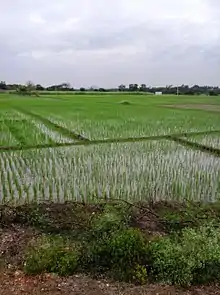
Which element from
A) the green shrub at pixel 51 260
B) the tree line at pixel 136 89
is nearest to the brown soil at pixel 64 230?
the green shrub at pixel 51 260

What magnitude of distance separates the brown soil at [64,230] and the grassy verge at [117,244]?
14mm

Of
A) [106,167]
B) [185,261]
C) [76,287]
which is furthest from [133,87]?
[76,287]

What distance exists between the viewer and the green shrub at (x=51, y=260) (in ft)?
12.6

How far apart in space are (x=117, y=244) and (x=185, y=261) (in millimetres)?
→ 697

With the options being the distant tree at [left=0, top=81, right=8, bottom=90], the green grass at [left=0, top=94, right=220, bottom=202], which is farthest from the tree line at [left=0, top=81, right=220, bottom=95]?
the green grass at [left=0, top=94, right=220, bottom=202]

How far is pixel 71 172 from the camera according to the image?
28.6 ft

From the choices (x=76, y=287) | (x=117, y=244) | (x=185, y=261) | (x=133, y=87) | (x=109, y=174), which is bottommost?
(x=109, y=174)

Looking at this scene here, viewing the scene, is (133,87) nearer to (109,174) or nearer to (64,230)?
(109,174)

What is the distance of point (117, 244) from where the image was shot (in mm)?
3881

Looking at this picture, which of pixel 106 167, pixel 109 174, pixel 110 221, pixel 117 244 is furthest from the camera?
pixel 106 167

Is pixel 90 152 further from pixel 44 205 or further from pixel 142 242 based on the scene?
pixel 142 242

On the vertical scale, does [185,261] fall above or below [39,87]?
below

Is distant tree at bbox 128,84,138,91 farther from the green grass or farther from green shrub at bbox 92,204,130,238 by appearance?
green shrub at bbox 92,204,130,238

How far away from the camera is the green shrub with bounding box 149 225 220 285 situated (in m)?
3.73
